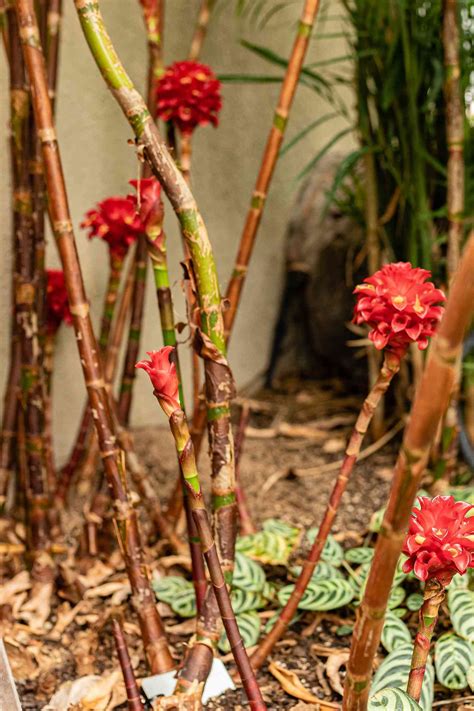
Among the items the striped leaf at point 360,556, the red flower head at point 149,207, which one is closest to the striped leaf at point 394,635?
the striped leaf at point 360,556

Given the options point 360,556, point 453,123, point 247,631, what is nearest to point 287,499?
point 360,556

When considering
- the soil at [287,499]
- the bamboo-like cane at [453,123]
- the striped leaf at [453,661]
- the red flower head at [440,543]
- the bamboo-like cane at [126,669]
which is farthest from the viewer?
the bamboo-like cane at [453,123]

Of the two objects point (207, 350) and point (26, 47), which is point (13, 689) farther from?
point (26, 47)

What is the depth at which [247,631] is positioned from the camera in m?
1.08

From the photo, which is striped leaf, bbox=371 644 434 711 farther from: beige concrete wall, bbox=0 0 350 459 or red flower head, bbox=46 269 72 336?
red flower head, bbox=46 269 72 336

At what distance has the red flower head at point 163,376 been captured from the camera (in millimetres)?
705

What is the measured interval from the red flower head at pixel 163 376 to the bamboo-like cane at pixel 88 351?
0.87 feet

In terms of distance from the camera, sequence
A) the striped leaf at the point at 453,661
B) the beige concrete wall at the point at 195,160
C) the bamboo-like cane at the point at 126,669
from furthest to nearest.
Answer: the beige concrete wall at the point at 195,160
the striped leaf at the point at 453,661
the bamboo-like cane at the point at 126,669

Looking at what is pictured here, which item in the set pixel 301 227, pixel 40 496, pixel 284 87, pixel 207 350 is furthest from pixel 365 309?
pixel 301 227

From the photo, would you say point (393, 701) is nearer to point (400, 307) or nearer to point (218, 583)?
point (218, 583)

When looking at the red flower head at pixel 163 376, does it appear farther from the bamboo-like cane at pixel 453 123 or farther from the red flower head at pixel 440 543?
the bamboo-like cane at pixel 453 123

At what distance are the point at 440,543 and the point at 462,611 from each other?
37 cm

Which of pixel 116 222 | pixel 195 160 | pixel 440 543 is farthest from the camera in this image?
pixel 195 160

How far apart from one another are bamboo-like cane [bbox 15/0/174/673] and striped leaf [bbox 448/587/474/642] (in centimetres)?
39
